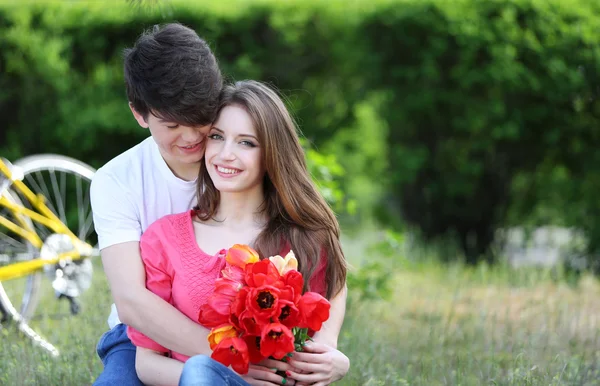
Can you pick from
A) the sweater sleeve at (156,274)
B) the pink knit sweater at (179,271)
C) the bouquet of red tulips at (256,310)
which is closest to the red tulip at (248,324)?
the bouquet of red tulips at (256,310)

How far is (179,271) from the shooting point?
105 inches

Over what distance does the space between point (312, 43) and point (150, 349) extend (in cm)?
468

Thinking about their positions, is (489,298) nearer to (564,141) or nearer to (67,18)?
(564,141)

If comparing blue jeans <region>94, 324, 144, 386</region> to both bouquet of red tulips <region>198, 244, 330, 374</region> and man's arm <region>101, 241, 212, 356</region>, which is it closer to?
man's arm <region>101, 241, 212, 356</region>

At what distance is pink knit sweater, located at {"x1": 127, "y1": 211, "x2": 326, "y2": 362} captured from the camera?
2.65 m

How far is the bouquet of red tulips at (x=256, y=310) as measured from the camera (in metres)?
2.27

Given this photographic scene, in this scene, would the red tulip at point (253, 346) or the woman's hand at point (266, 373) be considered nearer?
the red tulip at point (253, 346)

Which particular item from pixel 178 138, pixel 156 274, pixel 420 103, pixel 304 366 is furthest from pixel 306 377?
pixel 420 103

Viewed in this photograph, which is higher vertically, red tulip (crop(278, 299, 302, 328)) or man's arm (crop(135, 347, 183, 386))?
red tulip (crop(278, 299, 302, 328))

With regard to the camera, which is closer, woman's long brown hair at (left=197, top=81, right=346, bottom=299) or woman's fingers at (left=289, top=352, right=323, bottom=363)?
woman's fingers at (left=289, top=352, right=323, bottom=363)

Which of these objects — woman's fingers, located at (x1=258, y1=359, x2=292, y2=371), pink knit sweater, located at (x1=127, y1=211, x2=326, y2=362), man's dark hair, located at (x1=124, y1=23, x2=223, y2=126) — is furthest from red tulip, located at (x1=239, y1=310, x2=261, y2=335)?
man's dark hair, located at (x1=124, y1=23, x2=223, y2=126)

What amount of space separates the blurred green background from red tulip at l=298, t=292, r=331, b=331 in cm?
329

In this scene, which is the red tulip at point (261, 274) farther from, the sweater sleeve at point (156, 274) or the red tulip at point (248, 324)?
the sweater sleeve at point (156, 274)

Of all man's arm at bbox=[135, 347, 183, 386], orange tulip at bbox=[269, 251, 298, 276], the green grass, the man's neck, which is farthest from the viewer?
the green grass
